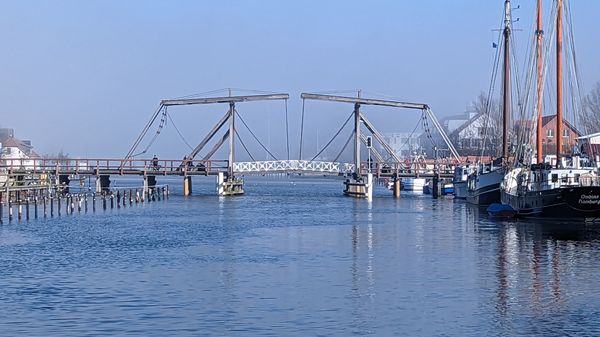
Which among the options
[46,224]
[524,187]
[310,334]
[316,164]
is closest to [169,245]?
[46,224]

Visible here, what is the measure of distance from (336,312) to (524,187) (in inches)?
1562

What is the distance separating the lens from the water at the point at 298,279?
80.6ft

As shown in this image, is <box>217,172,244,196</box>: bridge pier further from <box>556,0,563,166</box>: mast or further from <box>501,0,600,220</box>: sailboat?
<box>556,0,563,166</box>: mast

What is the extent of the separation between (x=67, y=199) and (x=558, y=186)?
34670 millimetres

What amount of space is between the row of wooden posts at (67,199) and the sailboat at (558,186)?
30050mm

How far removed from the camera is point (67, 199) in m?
72.6

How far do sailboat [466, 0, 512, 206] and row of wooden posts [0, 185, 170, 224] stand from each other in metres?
29.3

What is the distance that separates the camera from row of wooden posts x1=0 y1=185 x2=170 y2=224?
233ft

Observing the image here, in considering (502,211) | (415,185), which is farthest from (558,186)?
(415,185)

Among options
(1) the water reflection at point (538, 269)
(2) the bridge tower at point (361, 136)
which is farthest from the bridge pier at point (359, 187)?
(1) the water reflection at point (538, 269)

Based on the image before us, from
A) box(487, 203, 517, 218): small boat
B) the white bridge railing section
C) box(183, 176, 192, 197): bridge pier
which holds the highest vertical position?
the white bridge railing section

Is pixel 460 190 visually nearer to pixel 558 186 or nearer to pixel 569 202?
pixel 558 186

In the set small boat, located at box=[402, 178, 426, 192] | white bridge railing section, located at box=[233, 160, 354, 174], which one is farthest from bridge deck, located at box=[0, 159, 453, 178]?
small boat, located at box=[402, 178, 426, 192]

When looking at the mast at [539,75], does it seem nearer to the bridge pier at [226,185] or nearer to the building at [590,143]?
the building at [590,143]
